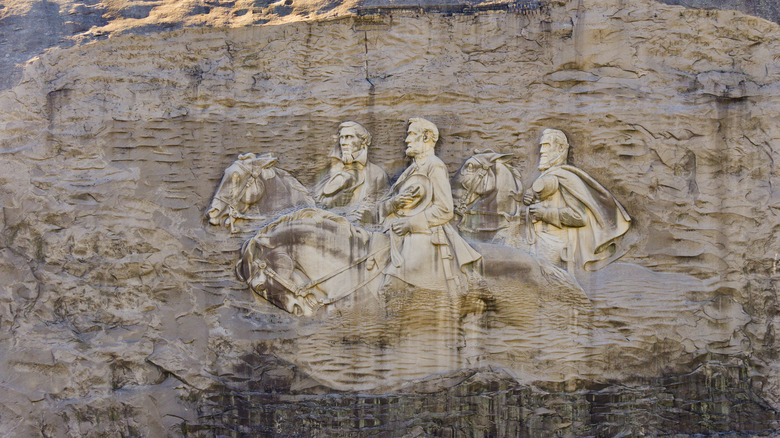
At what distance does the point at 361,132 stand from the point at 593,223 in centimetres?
222

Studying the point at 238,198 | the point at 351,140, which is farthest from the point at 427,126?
the point at 238,198

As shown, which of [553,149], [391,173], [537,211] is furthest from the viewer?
[391,173]

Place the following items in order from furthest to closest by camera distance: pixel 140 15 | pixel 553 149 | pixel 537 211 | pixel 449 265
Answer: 1. pixel 140 15
2. pixel 553 149
3. pixel 537 211
4. pixel 449 265

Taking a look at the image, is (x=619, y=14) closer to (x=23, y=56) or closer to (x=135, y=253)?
(x=135, y=253)

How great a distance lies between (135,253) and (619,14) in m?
4.87

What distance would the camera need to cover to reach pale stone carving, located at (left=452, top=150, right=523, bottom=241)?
8102 mm

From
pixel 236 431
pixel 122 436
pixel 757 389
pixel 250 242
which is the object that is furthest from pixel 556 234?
pixel 122 436

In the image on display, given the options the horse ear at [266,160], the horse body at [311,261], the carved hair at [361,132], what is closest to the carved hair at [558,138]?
the carved hair at [361,132]

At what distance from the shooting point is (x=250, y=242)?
26.2 ft

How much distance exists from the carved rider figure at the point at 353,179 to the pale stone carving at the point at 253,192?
21 cm

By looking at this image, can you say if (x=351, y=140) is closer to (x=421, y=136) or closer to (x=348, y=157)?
(x=348, y=157)

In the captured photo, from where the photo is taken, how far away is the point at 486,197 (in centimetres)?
813

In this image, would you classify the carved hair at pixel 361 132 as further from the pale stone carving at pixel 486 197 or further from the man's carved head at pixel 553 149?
the man's carved head at pixel 553 149

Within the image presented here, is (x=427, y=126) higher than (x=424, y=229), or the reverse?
(x=427, y=126)
